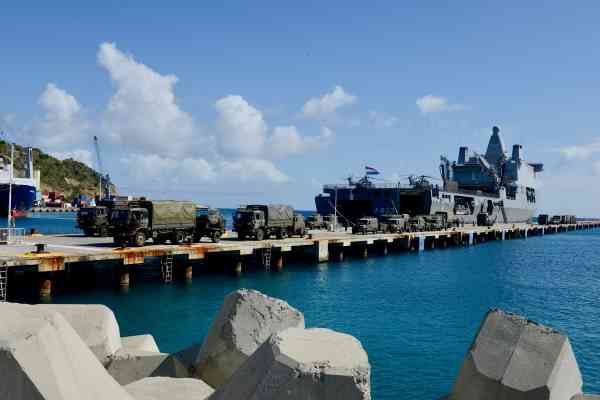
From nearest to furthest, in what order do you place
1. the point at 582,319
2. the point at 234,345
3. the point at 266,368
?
the point at 266,368 < the point at 234,345 < the point at 582,319

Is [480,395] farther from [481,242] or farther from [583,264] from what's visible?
[481,242]

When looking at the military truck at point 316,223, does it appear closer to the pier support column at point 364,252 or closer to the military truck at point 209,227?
the pier support column at point 364,252

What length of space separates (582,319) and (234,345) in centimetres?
2023

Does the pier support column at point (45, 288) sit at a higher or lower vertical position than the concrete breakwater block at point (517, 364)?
lower

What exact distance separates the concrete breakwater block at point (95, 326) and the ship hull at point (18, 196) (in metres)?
102

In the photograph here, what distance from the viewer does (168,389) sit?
774 cm

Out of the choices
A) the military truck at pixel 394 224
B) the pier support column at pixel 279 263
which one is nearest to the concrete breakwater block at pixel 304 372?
the pier support column at pixel 279 263

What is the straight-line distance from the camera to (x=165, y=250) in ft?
97.5

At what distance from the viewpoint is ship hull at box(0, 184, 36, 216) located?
100m

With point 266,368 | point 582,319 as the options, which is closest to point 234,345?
point 266,368

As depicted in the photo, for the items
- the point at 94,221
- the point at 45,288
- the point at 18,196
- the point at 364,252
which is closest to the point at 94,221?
the point at 94,221

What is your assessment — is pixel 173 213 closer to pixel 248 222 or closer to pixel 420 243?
pixel 248 222

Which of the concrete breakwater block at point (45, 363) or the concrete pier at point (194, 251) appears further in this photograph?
the concrete pier at point (194, 251)

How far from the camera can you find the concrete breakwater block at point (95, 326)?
9.92 metres
